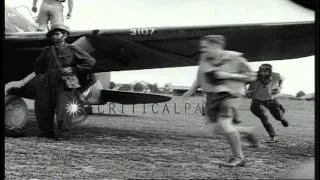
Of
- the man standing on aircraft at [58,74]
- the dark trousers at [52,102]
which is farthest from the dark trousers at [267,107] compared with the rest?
the dark trousers at [52,102]

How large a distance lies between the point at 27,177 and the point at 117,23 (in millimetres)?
1316

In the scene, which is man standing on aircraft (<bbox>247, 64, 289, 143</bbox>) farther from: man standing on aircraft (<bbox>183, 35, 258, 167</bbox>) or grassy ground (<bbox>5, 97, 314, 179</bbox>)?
man standing on aircraft (<bbox>183, 35, 258, 167</bbox>)

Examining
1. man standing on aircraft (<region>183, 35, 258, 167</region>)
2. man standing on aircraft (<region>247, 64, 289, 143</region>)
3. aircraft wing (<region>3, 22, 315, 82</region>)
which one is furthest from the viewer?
aircraft wing (<region>3, 22, 315, 82</region>)

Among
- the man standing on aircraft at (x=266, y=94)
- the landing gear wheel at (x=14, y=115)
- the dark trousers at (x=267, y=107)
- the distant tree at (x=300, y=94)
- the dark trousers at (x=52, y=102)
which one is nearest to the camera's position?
the distant tree at (x=300, y=94)

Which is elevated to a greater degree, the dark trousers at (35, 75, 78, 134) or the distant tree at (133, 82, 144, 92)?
the distant tree at (133, 82, 144, 92)

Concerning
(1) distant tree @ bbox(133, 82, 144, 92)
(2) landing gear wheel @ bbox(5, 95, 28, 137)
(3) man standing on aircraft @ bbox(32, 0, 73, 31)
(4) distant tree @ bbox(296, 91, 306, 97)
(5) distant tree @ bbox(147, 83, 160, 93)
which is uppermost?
(3) man standing on aircraft @ bbox(32, 0, 73, 31)

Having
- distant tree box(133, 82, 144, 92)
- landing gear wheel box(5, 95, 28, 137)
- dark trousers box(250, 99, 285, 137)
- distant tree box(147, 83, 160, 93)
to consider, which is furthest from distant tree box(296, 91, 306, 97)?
landing gear wheel box(5, 95, 28, 137)

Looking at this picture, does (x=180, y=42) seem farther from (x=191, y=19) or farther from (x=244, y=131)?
(x=244, y=131)

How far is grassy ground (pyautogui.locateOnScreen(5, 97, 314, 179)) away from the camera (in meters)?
2.18

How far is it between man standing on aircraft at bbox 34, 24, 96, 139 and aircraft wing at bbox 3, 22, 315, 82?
0.24 meters

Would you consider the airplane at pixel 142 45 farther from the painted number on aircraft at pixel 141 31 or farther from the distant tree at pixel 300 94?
the distant tree at pixel 300 94

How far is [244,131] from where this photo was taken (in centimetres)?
201

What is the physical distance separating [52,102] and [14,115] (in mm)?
446

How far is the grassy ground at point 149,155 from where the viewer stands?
218cm
